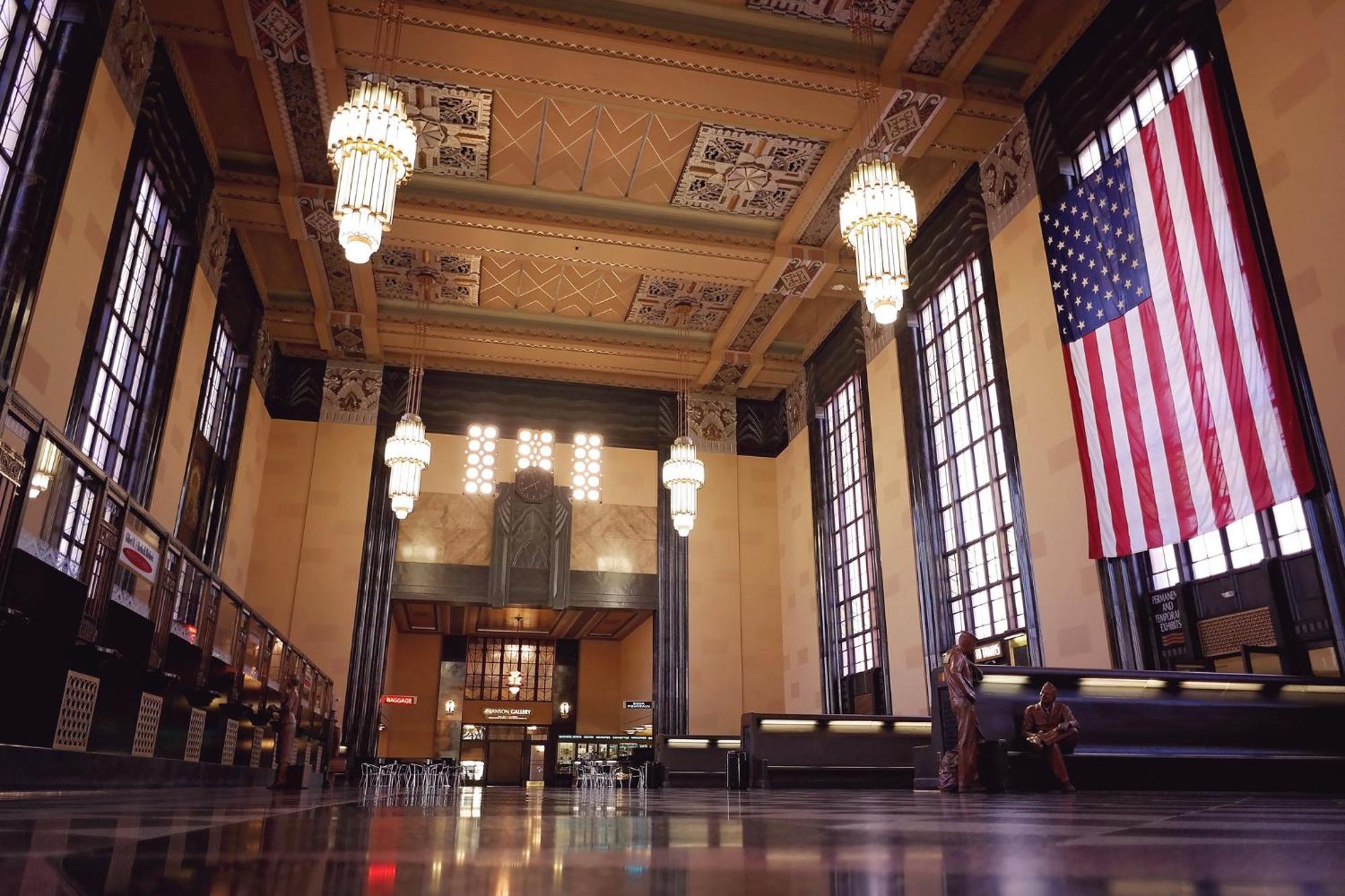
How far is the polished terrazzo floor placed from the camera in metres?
1.06

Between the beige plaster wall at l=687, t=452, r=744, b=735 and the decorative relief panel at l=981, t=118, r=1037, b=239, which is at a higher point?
the decorative relief panel at l=981, t=118, r=1037, b=239

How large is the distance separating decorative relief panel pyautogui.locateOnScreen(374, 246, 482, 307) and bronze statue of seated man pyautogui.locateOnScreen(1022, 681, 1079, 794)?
1285 cm

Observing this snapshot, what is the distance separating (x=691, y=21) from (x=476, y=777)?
22.6 meters

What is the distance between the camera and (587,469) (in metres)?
21.0

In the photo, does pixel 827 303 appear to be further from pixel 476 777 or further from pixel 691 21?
pixel 476 777

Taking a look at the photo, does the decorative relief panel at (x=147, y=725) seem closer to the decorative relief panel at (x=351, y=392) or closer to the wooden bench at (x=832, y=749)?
the wooden bench at (x=832, y=749)

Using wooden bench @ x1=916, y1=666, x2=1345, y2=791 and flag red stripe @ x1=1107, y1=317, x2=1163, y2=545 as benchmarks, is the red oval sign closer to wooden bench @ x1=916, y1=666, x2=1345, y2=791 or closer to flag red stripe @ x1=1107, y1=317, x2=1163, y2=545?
wooden bench @ x1=916, y1=666, x2=1345, y2=791

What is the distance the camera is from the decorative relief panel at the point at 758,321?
17.8 metres

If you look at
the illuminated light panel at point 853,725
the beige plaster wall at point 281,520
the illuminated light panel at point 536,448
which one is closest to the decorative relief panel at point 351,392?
the beige plaster wall at point 281,520

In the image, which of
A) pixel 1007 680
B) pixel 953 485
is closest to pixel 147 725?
pixel 1007 680

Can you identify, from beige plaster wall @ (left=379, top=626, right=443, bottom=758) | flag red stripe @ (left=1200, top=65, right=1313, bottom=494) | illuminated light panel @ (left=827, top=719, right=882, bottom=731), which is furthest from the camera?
beige plaster wall @ (left=379, top=626, right=443, bottom=758)

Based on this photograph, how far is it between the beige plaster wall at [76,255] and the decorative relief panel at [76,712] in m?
3.62

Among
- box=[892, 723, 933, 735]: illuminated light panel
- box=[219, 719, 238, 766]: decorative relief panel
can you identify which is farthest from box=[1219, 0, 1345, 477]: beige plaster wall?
box=[219, 719, 238, 766]: decorative relief panel

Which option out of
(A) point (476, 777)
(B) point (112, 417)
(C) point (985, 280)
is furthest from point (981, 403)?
(A) point (476, 777)
